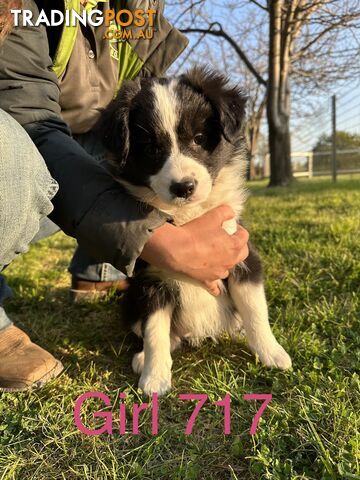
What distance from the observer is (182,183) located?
1.59 metres

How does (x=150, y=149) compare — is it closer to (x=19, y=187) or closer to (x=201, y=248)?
(x=201, y=248)

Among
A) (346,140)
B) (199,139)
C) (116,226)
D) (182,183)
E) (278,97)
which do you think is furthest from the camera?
(346,140)

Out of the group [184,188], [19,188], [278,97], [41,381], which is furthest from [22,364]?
[278,97]

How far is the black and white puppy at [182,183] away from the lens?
67.2 inches

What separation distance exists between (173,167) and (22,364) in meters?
0.97

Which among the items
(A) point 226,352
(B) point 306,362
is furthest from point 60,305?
(B) point 306,362

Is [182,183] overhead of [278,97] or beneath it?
beneath

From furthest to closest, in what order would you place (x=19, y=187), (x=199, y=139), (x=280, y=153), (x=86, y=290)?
1. (x=280, y=153)
2. (x=86, y=290)
3. (x=199, y=139)
4. (x=19, y=187)

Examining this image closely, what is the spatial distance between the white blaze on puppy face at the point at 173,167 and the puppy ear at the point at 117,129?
5.2 inches

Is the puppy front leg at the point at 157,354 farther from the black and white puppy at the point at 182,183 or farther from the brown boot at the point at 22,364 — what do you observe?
the brown boot at the point at 22,364

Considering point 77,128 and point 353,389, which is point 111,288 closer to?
point 77,128

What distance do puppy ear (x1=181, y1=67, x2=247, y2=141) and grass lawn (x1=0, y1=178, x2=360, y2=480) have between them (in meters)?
0.93

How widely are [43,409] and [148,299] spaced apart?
2.00 feet

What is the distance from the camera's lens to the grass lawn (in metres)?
1.22
